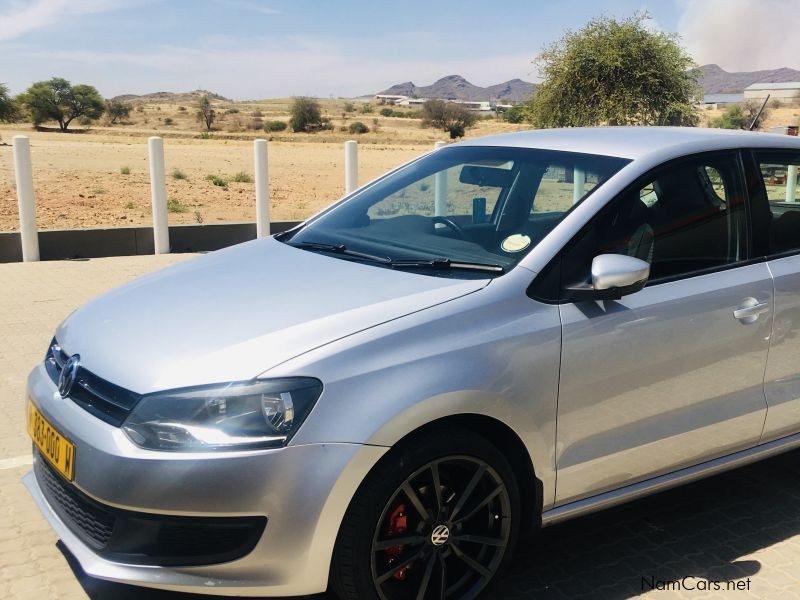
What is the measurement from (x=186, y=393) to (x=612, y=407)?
5.25 feet

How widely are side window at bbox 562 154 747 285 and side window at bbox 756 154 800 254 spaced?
0.63 ft

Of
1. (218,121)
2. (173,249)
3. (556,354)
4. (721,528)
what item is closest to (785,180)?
(721,528)

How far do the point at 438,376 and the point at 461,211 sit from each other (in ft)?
4.66

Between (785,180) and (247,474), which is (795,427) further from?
(247,474)

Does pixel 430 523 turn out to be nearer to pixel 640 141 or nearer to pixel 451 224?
pixel 451 224

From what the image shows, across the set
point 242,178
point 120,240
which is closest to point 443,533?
point 120,240

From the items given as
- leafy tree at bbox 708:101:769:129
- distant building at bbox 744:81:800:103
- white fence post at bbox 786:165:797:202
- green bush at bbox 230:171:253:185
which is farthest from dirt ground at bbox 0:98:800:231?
distant building at bbox 744:81:800:103

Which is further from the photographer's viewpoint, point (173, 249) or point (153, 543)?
point (173, 249)

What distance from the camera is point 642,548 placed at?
150 inches

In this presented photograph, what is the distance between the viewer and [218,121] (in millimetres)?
82875

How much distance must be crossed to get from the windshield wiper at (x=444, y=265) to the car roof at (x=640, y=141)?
0.83 metres

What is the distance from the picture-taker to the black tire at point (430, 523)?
2760 mm

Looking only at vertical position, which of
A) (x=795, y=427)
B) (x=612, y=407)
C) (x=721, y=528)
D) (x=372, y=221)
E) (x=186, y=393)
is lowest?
(x=721, y=528)

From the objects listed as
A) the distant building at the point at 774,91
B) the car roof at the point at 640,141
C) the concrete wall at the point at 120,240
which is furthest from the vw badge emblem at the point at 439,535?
the distant building at the point at 774,91
